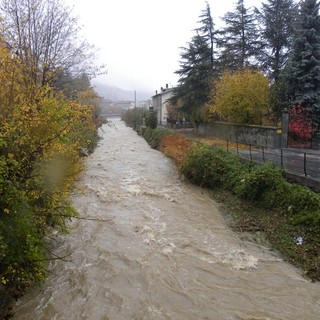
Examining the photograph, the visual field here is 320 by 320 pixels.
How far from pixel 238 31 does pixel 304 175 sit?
25382 millimetres

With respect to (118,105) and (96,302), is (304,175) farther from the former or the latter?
(118,105)

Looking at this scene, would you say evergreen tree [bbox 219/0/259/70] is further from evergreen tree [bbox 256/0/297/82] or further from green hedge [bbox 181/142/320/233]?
green hedge [bbox 181/142/320/233]

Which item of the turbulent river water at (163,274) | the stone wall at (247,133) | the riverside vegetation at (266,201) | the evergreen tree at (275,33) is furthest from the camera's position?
the evergreen tree at (275,33)

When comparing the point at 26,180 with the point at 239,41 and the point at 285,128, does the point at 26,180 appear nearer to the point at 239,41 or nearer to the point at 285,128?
the point at 285,128

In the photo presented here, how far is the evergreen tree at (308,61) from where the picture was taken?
20953mm

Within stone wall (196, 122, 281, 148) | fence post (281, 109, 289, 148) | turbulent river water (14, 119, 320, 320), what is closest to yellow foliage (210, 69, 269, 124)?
stone wall (196, 122, 281, 148)

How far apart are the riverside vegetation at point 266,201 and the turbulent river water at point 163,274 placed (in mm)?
641

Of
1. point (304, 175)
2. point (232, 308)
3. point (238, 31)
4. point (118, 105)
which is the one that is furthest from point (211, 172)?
point (118, 105)

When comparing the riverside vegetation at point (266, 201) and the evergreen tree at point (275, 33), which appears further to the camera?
the evergreen tree at point (275, 33)

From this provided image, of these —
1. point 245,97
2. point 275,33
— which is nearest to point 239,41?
point 275,33

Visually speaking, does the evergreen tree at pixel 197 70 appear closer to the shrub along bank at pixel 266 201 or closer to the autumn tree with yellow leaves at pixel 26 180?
the shrub along bank at pixel 266 201

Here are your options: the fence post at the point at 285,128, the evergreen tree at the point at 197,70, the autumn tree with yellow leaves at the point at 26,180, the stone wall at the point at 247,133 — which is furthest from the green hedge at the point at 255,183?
the evergreen tree at the point at 197,70

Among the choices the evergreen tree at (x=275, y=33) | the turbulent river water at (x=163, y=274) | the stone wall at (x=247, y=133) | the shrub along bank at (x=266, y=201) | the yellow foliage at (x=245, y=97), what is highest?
the evergreen tree at (x=275, y=33)

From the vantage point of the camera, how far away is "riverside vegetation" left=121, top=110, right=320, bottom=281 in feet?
28.3
